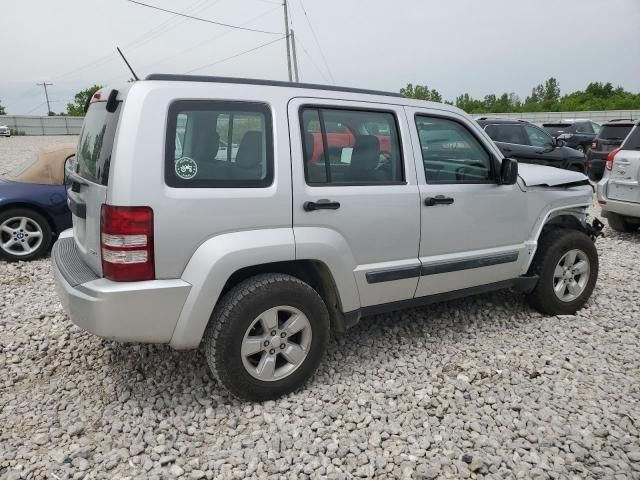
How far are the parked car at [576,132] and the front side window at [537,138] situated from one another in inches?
193

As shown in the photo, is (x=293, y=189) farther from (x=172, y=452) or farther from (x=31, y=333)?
(x=31, y=333)

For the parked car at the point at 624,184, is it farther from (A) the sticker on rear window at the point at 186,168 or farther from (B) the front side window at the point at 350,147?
(A) the sticker on rear window at the point at 186,168

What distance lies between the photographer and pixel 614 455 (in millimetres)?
2637

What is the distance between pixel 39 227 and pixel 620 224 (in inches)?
318

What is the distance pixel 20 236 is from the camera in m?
5.96

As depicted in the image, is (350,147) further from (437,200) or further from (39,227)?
(39,227)

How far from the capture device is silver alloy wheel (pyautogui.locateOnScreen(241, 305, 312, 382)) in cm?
294

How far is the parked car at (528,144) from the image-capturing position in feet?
40.2

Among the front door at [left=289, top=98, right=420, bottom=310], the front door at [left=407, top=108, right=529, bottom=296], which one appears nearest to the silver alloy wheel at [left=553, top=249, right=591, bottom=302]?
the front door at [left=407, top=108, right=529, bottom=296]

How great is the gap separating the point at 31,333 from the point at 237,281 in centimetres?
213

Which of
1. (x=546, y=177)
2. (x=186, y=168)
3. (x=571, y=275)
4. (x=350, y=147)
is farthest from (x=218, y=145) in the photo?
(x=571, y=275)

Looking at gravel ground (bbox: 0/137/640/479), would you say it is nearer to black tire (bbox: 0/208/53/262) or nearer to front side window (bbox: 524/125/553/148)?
black tire (bbox: 0/208/53/262)

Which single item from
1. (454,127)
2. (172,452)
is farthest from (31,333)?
(454,127)

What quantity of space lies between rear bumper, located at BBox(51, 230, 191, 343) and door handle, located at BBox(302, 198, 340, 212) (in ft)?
2.64
